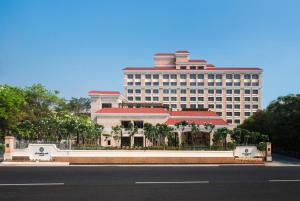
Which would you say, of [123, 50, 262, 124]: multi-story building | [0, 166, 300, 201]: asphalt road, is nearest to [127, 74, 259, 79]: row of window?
[123, 50, 262, 124]: multi-story building

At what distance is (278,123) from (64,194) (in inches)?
1415

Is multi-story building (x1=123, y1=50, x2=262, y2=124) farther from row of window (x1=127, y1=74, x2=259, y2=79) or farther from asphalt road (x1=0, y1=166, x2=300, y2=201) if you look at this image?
asphalt road (x1=0, y1=166, x2=300, y2=201)

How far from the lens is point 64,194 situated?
14.5 m

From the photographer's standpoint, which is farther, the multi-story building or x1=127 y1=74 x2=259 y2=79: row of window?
the multi-story building

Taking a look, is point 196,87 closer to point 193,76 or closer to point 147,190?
point 193,76

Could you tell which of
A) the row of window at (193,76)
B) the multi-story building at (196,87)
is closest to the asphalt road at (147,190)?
the multi-story building at (196,87)

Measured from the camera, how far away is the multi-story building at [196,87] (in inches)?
4397

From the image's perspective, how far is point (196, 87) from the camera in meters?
113

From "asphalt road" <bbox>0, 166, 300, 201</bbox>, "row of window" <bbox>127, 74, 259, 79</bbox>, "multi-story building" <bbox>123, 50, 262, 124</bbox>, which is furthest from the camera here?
"multi-story building" <bbox>123, 50, 262, 124</bbox>

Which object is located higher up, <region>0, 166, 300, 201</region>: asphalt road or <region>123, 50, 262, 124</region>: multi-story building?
<region>123, 50, 262, 124</region>: multi-story building

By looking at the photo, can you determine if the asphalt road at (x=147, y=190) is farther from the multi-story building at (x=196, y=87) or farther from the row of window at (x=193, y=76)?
the row of window at (x=193, y=76)

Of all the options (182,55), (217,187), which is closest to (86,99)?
(182,55)

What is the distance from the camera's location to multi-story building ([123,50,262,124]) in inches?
4397

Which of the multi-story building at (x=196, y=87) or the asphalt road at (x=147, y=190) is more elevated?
the multi-story building at (x=196, y=87)
